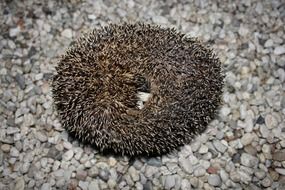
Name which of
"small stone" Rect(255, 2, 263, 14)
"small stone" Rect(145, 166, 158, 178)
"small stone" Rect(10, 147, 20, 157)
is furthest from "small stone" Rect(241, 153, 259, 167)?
"small stone" Rect(10, 147, 20, 157)

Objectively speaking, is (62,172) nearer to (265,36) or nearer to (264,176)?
(264,176)

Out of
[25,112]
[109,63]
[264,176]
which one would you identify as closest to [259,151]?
[264,176]

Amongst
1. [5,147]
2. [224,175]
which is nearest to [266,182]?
[224,175]

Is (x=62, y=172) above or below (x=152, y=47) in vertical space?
below

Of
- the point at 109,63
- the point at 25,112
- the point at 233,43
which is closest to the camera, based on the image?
the point at 109,63

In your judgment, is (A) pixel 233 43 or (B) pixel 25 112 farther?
(A) pixel 233 43

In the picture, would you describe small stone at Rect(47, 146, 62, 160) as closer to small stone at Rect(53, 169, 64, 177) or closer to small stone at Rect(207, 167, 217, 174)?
small stone at Rect(53, 169, 64, 177)

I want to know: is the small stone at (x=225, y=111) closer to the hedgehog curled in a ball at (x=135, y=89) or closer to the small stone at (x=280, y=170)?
the hedgehog curled in a ball at (x=135, y=89)
